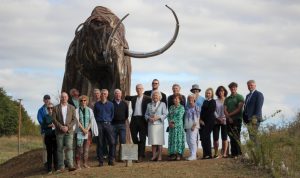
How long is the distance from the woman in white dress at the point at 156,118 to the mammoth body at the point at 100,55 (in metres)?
1.27

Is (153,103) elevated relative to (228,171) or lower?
elevated

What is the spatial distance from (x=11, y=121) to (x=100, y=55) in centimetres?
3839

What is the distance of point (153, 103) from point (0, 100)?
40587 mm

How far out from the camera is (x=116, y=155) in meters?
15.5

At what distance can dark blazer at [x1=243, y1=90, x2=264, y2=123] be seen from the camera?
46.8 feet

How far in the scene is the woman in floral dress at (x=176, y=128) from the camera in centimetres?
1471

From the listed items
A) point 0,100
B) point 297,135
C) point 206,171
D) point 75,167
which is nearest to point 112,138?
point 75,167

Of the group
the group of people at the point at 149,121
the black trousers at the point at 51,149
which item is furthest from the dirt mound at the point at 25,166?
the group of people at the point at 149,121

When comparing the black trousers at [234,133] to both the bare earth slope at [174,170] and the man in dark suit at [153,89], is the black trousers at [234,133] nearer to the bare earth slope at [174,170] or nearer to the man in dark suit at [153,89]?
the bare earth slope at [174,170]

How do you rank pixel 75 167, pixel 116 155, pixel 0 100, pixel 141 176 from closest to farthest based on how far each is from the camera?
pixel 141 176
pixel 75 167
pixel 116 155
pixel 0 100

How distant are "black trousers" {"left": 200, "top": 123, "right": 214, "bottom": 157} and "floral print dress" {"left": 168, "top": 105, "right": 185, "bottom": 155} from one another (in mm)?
457

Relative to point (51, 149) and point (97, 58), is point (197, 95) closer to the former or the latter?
point (97, 58)

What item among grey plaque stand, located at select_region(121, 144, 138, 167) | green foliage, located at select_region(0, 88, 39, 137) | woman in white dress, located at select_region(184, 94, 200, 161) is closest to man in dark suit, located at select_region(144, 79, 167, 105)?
woman in white dress, located at select_region(184, 94, 200, 161)

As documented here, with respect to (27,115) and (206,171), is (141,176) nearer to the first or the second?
(206,171)
